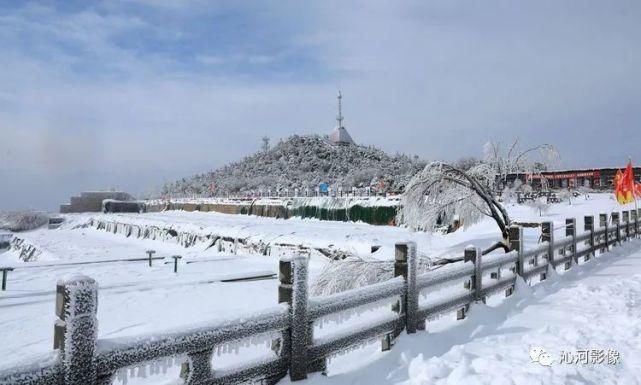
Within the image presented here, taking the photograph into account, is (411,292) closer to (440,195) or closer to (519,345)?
(519,345)

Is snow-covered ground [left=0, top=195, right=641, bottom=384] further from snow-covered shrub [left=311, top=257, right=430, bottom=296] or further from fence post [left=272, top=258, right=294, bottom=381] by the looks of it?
snow-covered shrub [left=311, top=257, right=430, bottom=296]

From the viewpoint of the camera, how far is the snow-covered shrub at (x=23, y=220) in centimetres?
7906

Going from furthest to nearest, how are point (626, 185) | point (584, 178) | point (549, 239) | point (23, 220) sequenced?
point (23, 220) < point (584, 178) < point (626, 185) < point (549, 239)

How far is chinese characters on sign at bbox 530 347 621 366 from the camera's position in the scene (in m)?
5.21

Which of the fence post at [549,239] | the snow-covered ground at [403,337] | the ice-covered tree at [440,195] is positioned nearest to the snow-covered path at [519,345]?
the snow-covered ground at [403,337]

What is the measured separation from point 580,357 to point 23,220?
92.7 m

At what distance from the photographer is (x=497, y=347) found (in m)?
5.80

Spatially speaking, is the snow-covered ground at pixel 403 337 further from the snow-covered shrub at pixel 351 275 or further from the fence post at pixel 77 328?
the snow-covered shrub at pixel 351 275

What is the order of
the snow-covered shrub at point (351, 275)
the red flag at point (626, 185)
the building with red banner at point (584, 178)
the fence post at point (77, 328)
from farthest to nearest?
the building with red banner at point (584, 178), the red flag at point (626, 185), the snow-covered shrub at point (351, 275), the fence post at point (77, 328)

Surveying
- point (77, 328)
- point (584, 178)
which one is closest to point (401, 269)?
point (77, 328)

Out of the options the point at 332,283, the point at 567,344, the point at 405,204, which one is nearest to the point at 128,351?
the point at 567,344

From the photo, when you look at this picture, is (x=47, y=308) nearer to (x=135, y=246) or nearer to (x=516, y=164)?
(x=516, y=164)

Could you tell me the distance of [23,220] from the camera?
266 feet

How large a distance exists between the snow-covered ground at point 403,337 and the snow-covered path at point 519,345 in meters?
0.02
